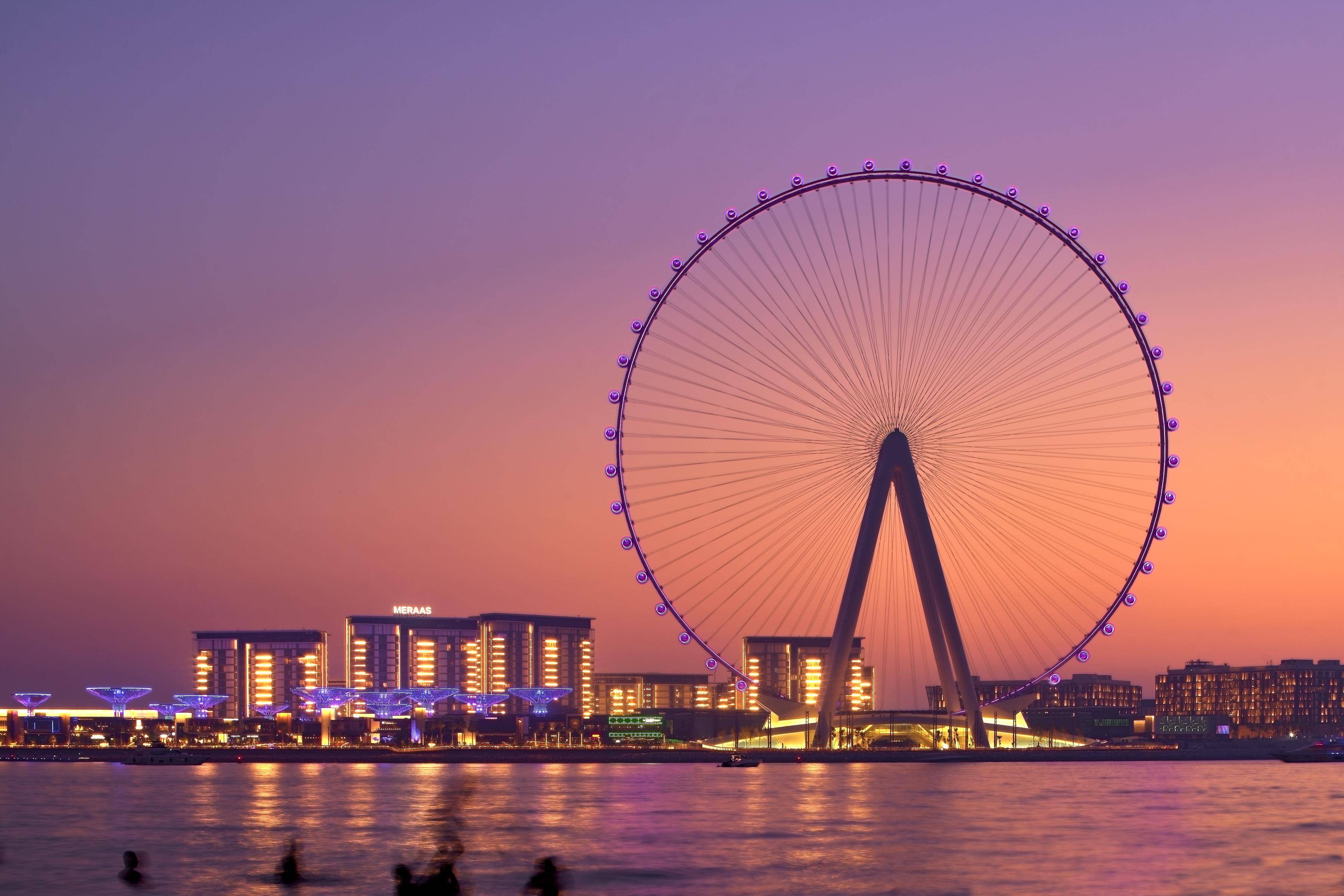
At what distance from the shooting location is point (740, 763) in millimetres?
152625

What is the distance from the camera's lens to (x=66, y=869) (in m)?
65.8

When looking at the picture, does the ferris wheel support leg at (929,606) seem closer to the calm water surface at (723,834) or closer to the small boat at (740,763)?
the calm water surface at (723,834)

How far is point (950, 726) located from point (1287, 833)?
57.3 meters

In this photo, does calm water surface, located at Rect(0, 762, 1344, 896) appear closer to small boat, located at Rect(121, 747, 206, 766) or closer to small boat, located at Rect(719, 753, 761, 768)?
small boat, located at Rect(719, 753, 761, 768)

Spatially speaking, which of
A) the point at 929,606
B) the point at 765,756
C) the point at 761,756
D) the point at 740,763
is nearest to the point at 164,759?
the point at 761,756

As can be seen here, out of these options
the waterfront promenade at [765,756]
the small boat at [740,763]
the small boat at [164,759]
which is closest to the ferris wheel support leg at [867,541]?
the waterfront promenade at [765,756]

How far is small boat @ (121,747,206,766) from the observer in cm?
19025

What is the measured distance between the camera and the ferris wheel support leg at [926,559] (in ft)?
345

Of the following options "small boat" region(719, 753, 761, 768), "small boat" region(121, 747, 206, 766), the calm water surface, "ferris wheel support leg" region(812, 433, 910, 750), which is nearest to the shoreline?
"small boat" region(121, 747, 206, 766)

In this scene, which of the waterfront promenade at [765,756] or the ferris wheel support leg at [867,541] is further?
the waterfront promenade at [765,756]

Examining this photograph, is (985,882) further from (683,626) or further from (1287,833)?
(683,626)

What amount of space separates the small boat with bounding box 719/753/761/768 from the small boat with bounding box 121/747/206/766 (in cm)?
6495

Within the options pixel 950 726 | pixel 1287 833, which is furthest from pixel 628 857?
pixel 950 726

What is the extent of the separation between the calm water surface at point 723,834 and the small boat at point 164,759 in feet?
182
